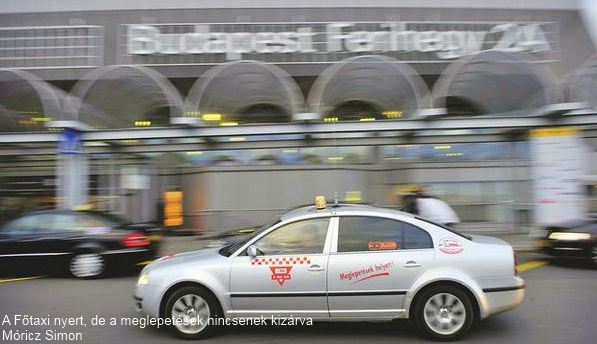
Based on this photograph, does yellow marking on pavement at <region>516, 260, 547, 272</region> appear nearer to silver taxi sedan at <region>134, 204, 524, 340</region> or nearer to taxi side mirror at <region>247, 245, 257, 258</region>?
silver taxi sedan at <region>134, 204, 524, 340</region>

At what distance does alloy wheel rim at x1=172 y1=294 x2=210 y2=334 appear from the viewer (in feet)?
17.4

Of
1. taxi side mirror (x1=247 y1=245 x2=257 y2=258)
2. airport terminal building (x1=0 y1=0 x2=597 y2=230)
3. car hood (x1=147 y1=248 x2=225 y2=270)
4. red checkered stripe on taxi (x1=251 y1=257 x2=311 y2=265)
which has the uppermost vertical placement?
airport terminal building (x1=0 y1=0 x2=597 y2=230)

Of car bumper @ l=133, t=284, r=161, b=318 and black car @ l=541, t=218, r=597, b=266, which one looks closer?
car bumper @ l=133, t=284, r=161, b=318

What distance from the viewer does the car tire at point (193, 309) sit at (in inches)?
208

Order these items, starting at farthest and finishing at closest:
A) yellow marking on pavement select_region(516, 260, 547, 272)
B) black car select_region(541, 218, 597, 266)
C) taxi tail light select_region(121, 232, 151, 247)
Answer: yellow marking on pavement select_region(516, 260, 547, 272) < black car select_region(541, 218, 597, 266) < taxi tail light select_region(121, 232, 151, 247)

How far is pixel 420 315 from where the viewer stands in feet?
17.0

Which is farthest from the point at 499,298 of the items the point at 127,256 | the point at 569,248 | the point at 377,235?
the point at 127,256

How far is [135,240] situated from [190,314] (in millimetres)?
4435

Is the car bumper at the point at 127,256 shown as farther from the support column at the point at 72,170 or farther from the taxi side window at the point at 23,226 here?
the support column at the point at 72,170

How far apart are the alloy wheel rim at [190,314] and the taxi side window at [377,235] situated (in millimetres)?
1563

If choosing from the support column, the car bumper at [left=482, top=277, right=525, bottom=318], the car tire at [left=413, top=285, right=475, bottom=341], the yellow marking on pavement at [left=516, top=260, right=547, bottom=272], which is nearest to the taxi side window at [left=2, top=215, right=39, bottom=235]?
the support column

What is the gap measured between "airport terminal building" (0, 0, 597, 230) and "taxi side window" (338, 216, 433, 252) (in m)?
7.27

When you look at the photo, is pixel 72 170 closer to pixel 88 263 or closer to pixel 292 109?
pixel 88 263

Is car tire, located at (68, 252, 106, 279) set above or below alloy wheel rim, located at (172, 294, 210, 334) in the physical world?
below
